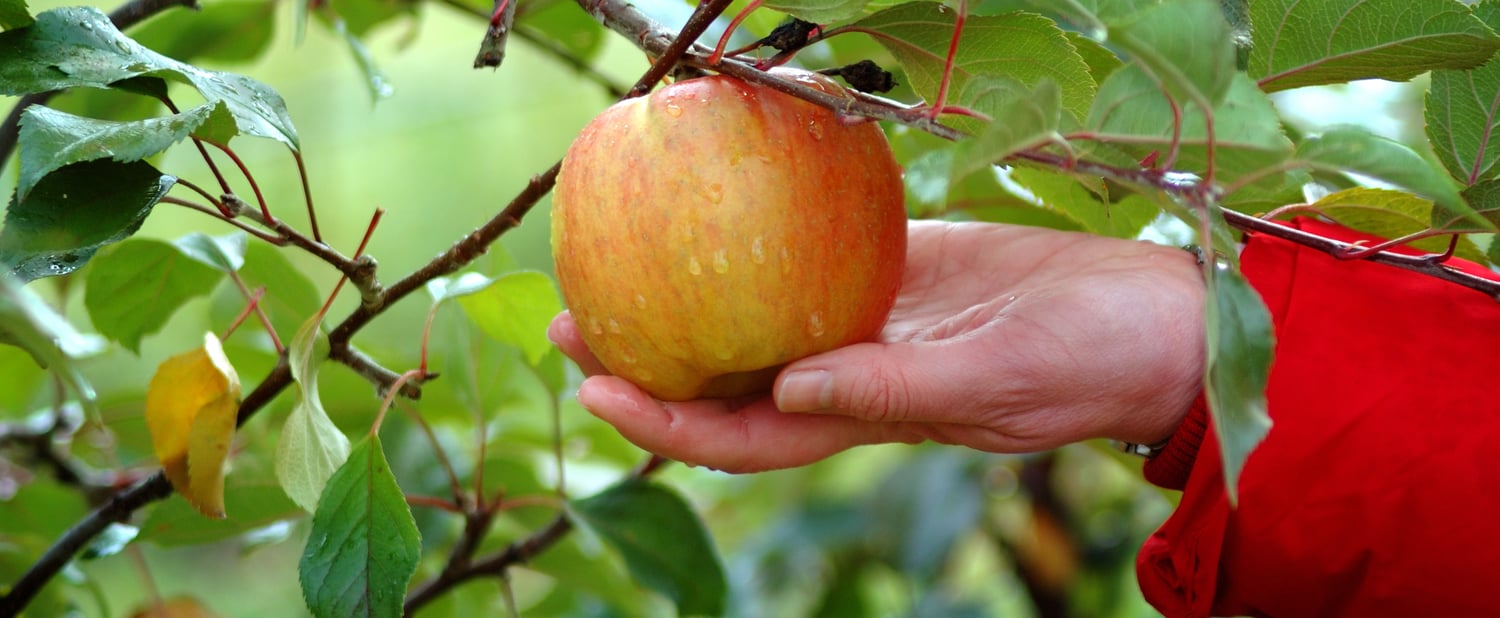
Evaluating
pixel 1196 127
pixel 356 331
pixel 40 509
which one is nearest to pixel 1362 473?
pixel 1196 127

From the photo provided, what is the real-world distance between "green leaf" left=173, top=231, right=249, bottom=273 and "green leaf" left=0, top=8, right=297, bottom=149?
0.42ft

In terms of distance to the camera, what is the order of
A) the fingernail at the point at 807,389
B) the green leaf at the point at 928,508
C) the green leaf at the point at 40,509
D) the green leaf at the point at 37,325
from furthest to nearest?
the green leaf at the point at 928,508 → the green leaf at the point at 40,509 → the fingernail at the point at 807,389 → the green leaf at the point at 37,325

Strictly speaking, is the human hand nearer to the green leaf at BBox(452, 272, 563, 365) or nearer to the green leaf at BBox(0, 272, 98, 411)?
the green leaf at BBox(452, 272, 563, 365)

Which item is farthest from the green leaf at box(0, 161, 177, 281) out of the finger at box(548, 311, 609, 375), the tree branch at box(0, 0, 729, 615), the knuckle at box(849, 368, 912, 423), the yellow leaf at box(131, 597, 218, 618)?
the yellow leaf at box(131, 597, 218, 618)

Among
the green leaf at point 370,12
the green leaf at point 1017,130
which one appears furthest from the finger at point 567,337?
the green leaf at point 370,12

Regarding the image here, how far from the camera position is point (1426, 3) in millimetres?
530

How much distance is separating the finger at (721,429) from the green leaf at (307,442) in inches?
5.1

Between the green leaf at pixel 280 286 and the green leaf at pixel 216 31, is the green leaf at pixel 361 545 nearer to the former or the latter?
the green leaf at pixel 280 286

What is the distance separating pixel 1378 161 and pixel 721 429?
35cm

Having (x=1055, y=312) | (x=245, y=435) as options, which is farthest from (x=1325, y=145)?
(x=245, y=435)

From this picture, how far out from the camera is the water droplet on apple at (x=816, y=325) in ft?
1.80

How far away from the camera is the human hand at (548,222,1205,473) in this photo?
0.58 m

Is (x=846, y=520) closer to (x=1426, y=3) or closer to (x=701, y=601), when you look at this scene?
(x=701, y=601)

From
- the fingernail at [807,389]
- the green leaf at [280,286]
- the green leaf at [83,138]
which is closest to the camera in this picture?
the green leaf at [83,138]
